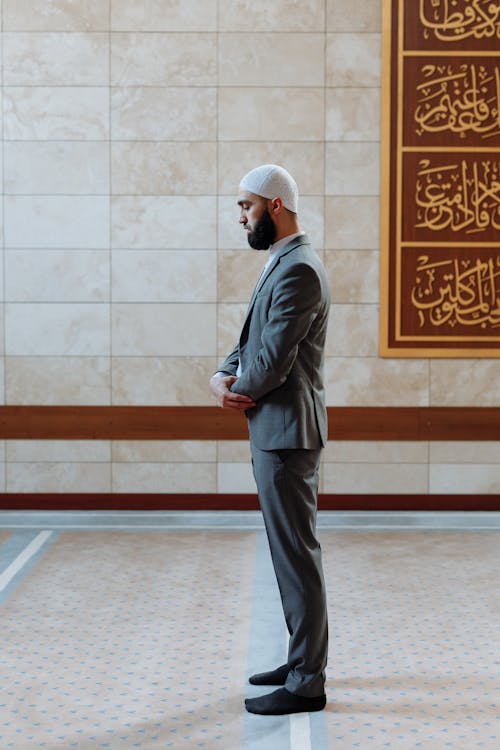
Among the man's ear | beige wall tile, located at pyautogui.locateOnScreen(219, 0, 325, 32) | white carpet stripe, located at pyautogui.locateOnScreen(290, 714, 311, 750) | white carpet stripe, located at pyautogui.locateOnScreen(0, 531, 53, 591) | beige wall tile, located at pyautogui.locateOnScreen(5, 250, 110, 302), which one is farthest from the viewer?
beige wall tile, located at pyautogui.locateOnScreen(5, 250, 110, 302)

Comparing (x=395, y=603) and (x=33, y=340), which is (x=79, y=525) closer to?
(x=33, y=340)

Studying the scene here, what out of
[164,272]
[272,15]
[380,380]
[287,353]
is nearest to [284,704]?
[287,353]

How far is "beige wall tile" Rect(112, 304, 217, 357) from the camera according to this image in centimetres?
537

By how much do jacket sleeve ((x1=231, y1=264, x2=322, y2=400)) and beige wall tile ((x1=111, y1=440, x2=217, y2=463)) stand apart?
2843 millimetres

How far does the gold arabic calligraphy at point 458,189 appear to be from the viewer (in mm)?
5305

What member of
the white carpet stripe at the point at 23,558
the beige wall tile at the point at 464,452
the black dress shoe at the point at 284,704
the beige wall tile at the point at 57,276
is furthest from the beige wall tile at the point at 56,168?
the black dress shoe at the point at 284,704

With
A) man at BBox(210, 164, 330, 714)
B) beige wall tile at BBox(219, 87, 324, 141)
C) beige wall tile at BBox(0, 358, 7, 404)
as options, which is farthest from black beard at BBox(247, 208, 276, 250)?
beige wall tile at BBox(0, 358, 7, 404)

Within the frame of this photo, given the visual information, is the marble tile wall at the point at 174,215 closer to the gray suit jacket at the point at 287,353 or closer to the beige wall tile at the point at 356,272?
the beige wall tile at the point at 356,272

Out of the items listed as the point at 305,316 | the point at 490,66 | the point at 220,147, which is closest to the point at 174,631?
the point at 305,316

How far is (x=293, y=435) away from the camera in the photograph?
8.53 feet

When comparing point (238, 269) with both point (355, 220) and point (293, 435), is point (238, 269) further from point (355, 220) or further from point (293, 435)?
point (293, 435)

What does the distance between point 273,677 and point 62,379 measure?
2.94 meters

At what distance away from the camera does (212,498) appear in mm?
5430

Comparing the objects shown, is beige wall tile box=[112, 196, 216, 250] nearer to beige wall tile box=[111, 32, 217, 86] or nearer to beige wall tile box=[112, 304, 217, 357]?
beige wall tile box=[112, 304, 217, 357]
